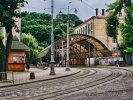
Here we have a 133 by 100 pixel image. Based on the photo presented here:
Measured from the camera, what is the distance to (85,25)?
407 feet

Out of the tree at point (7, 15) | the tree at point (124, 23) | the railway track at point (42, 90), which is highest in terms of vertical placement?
the tree at point (124, 23)

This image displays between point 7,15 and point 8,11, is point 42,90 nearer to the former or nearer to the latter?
point 7,15

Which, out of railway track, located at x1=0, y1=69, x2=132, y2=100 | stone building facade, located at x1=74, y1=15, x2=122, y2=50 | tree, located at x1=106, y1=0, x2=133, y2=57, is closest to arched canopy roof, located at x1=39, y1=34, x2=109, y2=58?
tree, located at x1=106, y1=0, x2=133, y2=57

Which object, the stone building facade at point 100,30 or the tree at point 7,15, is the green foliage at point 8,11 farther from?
the stone building facade at point 100,30

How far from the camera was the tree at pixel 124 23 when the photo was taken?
140 feet

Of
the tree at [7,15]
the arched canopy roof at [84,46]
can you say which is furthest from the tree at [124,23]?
the tree at [7,15]

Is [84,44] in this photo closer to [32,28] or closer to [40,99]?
[32,28]

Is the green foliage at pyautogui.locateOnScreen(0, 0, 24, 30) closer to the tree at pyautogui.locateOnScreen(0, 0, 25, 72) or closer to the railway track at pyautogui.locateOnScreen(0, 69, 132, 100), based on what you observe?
the tree at pyautogui.locateOnScreen(0, 0, 25, 72)

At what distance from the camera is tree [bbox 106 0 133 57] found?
42.8 meters

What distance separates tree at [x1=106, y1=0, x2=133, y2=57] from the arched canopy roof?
427cm

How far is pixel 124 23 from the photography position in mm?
80938

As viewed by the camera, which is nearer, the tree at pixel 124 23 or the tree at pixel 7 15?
the tree at pixel 7 15

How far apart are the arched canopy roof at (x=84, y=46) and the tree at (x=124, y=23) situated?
14.0 ft

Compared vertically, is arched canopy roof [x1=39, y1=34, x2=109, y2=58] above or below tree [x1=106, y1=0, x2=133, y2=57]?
below
